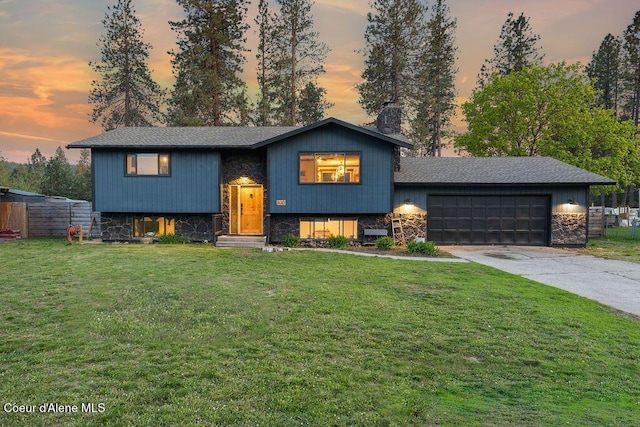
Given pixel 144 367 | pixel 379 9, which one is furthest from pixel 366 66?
pixel 144 367

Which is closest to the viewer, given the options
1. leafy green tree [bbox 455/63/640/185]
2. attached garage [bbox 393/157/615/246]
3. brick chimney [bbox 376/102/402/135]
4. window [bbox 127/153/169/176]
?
Answer: window [bbox 127/153/169/176]

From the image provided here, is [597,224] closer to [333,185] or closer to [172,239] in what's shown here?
[333,185]

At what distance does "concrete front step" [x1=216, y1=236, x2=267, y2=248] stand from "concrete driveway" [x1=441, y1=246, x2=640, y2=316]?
762 centimetres

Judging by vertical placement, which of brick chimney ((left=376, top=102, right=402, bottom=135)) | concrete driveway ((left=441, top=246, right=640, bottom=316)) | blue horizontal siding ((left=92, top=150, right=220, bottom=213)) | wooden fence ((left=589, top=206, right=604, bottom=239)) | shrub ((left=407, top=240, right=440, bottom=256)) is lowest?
concrete driveway ((left=441, top=246, right=640, bottom=316))

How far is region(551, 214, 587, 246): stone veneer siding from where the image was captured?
48.5 ft

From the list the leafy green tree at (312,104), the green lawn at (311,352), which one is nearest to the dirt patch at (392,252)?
the green lawn at (311,352)

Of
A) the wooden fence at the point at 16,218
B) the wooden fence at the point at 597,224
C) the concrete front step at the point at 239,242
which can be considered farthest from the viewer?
the wooden fence at the point at 597,224

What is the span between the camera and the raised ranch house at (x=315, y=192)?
560 inches

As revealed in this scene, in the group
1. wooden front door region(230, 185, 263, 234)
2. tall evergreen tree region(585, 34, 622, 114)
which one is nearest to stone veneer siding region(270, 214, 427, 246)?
wooden front door region(230, 185, 263, 234)

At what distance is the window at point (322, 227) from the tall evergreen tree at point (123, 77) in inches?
757

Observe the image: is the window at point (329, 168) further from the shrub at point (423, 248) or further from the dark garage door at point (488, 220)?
the dark garage door at point (488, 220)

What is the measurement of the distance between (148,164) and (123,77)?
15535mm

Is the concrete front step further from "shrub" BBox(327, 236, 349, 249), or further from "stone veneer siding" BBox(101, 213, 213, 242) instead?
"shrub" BBox(327, 236, 349, 249)

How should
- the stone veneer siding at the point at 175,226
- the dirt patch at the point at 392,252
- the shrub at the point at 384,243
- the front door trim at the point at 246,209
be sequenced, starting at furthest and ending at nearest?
the front door trim at the point at 246,209 → the stone veneer siding at the point at 175,226 → the shrub at the point at 384,243 → the dirt patch at the point at 392,252
